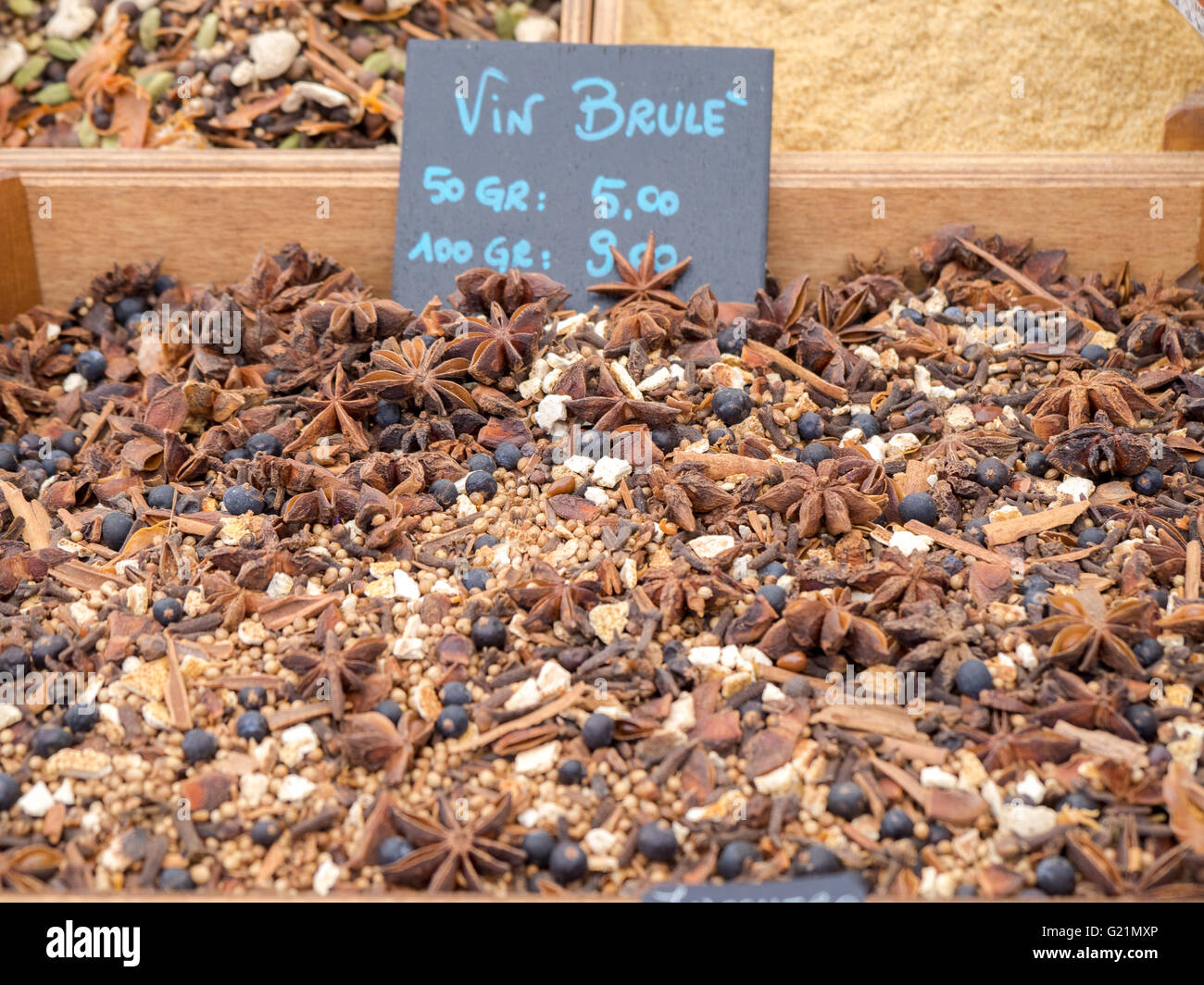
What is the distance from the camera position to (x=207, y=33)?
205cm

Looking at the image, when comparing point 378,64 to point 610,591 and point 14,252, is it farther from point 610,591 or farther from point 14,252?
point 610,591

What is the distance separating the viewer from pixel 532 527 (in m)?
1.23

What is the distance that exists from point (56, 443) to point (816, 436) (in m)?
1.01

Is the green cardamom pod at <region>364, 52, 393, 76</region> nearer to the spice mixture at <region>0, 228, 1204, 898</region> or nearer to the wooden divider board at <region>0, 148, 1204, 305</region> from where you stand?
the wooden divider board at <region>0, 148, 1204, 305</region>

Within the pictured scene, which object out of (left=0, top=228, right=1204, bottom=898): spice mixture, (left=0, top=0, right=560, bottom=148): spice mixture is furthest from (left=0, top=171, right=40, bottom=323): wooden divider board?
(left=0, top=0, right=560, bottom=148): spice mixture

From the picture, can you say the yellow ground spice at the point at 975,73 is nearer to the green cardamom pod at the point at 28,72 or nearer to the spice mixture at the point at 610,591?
the spice mixture at the point at 610,591

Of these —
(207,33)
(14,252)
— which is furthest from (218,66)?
(14,252)

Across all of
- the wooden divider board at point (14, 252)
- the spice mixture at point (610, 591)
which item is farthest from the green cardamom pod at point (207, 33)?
the spice mixture at point (610, 591)

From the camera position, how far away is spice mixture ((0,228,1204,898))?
919 mm

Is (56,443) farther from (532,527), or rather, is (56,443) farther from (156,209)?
(532,527)

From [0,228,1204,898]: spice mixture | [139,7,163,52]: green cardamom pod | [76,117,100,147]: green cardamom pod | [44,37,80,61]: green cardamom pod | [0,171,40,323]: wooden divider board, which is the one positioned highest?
[139,7,163,52]: green cardamom pod

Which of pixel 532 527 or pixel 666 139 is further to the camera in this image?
pixel 666 139

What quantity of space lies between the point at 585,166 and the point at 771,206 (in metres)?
0.30
